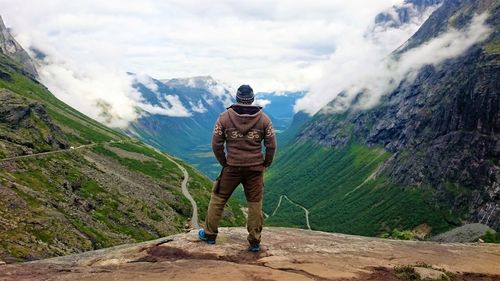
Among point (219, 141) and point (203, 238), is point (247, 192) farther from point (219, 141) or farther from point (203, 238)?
point (203, 238)

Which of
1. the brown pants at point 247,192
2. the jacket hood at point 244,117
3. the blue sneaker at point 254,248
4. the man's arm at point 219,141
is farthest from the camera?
the blue sneaker at point 254,248

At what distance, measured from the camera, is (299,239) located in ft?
88.4

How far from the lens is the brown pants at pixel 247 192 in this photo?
22.6 m

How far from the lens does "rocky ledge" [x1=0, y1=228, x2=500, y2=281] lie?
60.7 feet

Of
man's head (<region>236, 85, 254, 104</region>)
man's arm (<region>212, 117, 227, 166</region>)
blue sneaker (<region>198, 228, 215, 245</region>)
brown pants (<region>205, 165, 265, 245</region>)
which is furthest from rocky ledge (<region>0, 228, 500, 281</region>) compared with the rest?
man's head (<region>236, 85, 254, 104</region>)

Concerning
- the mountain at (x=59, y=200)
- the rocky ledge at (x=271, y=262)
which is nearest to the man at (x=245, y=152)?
the rocky ledge at (x=271, y=262)

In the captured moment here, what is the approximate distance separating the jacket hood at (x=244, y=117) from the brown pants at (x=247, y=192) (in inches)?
74.8

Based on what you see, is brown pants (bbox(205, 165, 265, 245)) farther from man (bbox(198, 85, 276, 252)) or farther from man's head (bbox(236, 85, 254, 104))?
man's head (bbox(236, 85, 254, 104))

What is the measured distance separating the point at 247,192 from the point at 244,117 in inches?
146

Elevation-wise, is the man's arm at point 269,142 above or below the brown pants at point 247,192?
above

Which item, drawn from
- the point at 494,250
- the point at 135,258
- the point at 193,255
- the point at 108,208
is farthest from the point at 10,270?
the point at 108,208

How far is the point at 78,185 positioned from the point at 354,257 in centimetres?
13686

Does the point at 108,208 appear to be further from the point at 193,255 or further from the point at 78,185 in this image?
the point at 193,255

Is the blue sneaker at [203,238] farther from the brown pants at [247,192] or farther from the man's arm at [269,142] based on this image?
the man's arm at [269,142]
